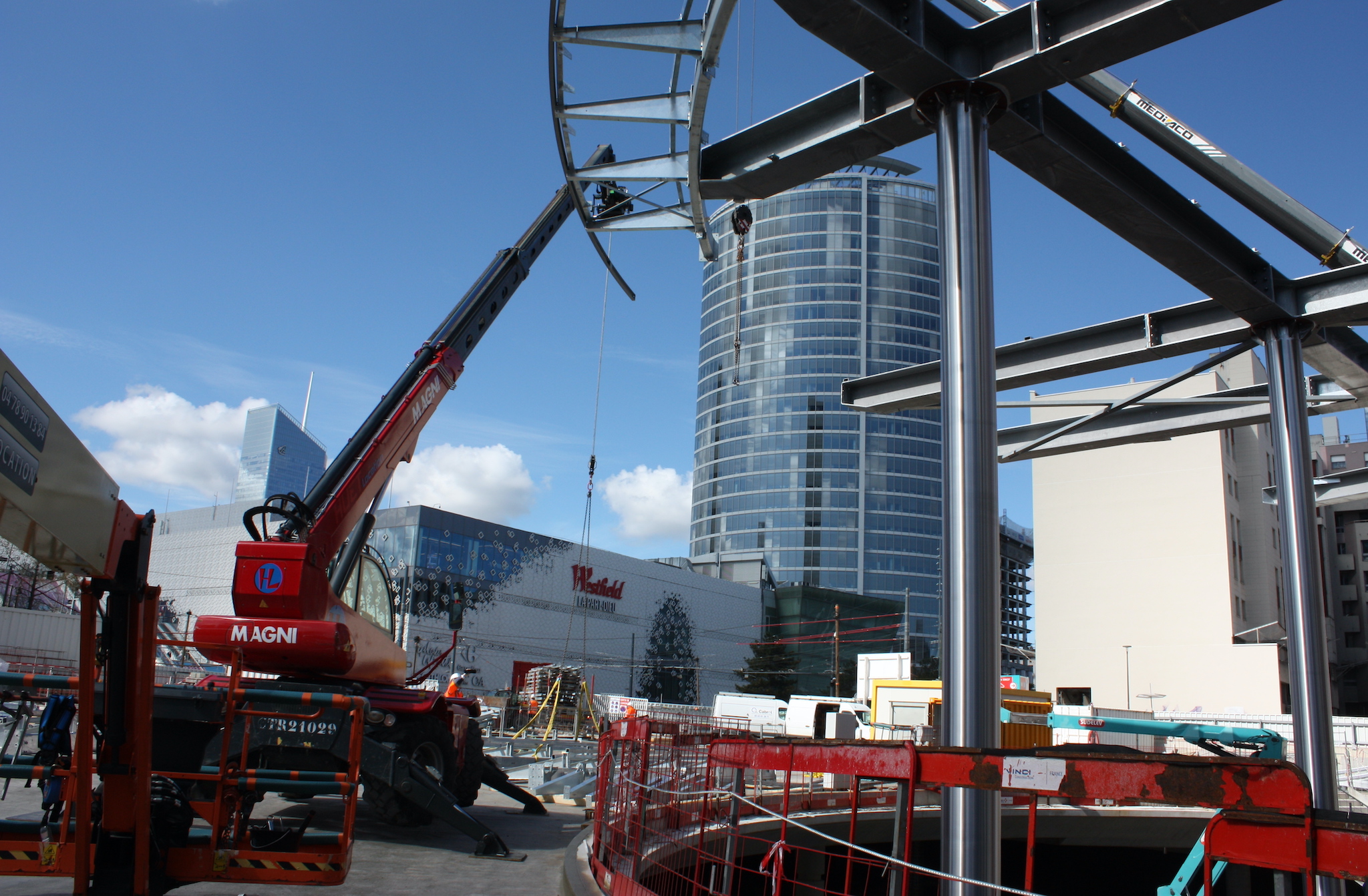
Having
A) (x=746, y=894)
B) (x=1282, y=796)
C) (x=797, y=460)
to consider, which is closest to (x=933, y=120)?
(x=1282, y=796)

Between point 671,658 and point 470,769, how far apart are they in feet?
222

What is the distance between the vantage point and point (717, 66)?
841 cm

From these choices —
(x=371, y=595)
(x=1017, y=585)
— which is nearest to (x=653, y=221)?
(x=371, y=595)

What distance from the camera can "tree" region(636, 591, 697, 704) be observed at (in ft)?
252

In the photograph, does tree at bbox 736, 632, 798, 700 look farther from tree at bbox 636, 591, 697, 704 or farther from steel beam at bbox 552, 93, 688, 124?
steel beam at bbox 552, 93, 688, 124

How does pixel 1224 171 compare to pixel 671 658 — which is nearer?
pixel 1224 171

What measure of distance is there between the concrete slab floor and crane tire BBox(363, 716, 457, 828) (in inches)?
11.2

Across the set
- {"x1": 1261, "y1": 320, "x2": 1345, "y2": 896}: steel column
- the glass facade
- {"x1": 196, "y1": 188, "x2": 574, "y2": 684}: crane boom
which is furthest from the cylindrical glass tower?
{"x1": 1261, "y1": 320, "x2": 1345, "y2": 896}: steel column

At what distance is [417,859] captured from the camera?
958cm

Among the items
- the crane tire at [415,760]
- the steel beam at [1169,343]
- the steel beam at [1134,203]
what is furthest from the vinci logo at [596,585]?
the steel beam at [1134,203]

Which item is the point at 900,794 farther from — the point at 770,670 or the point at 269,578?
the point at 770,670

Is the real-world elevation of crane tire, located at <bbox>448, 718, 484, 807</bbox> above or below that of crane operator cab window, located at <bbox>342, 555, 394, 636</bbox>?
below

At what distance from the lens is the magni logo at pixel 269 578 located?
31.2 ft

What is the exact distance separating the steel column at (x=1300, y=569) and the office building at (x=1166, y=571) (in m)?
35.8
